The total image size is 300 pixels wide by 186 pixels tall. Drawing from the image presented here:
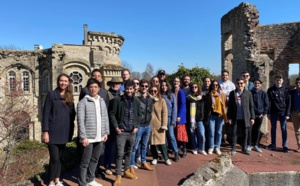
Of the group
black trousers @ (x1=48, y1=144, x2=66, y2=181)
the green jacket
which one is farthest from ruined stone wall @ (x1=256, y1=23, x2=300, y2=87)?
black trousers @ (x1=48, y1=144, x2=66, y2=181)

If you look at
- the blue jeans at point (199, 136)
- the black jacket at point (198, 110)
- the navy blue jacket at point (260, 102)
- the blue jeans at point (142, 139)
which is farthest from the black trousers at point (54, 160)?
the navy blue jacket at point (260, 102)

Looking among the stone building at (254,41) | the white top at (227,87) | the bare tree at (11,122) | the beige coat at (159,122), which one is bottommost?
the bare tree at (11,122)

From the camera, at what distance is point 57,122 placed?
12.1 feet

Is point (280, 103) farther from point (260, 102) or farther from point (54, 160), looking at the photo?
point (54, 160)

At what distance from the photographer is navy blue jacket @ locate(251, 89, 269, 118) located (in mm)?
5809

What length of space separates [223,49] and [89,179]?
41.2 ft

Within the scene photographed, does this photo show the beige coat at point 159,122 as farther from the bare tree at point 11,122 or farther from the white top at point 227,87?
the bare tree at point 11,122

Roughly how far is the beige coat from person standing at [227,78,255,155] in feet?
6.45

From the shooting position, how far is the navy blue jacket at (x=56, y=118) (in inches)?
143

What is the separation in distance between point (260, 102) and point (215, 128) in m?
1.39

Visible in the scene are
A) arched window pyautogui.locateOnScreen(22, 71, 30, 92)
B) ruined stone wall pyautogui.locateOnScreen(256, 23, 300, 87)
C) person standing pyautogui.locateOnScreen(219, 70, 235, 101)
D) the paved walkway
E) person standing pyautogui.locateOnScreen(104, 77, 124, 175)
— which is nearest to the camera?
the paved walkway

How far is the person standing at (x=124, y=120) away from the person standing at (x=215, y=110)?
2.25 m

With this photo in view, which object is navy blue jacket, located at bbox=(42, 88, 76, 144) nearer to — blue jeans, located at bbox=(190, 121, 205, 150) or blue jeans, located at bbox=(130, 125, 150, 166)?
blue jeans, located at bbox=(130, 125, 150, 166)

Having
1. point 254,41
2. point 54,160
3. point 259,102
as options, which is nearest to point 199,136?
point 259,102
